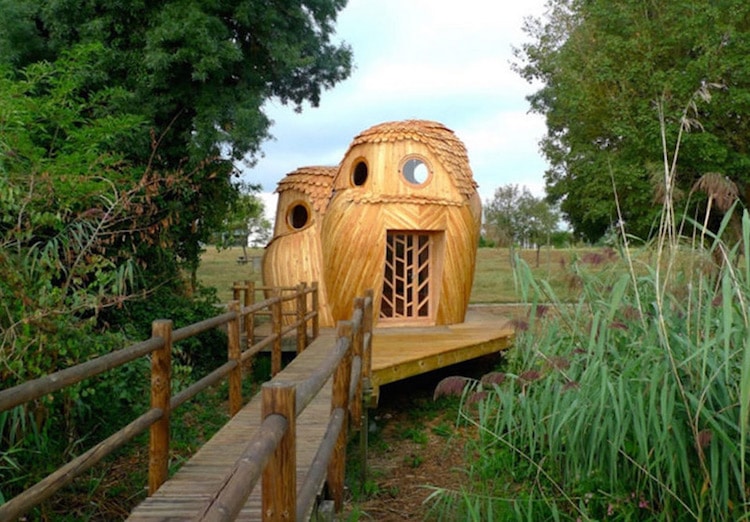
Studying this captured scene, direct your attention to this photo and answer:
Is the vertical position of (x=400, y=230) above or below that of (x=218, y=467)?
above

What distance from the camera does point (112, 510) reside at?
4.34 metres

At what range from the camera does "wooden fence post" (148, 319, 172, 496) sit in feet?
9.44

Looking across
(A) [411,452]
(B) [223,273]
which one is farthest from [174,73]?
(B) [223,273]

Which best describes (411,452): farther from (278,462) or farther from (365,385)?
(278,462)

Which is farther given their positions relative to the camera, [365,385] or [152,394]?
[365,385]

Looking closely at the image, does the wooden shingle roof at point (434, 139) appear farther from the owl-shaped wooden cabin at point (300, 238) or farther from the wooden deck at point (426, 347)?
the wooden deck at point (426, 347)

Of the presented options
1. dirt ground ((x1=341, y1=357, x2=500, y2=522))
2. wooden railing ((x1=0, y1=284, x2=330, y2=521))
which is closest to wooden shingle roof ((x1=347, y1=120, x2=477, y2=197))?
dirt ground ((x1=341, y1=357, x2=500, y2=522))

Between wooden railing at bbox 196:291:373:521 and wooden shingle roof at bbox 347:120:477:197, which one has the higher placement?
wooden shingle roof at bbox 347:120:477:197

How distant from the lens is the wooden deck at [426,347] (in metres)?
6.57

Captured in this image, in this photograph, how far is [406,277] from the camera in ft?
32.8

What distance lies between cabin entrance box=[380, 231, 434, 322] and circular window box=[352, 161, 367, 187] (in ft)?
3.63

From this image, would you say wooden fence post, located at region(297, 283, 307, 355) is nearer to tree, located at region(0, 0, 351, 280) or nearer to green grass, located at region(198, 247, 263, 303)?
tree, located at region(0, 0, 351, 280)

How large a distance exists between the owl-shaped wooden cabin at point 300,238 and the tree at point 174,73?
1.14 m

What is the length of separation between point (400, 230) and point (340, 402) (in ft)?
21.3
